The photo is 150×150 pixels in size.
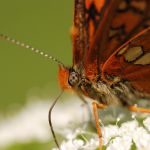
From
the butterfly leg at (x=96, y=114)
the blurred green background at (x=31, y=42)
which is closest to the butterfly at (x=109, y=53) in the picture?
the butterfly leg at (x=96, y=114)

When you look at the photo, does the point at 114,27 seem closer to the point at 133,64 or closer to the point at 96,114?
the point at 133,64

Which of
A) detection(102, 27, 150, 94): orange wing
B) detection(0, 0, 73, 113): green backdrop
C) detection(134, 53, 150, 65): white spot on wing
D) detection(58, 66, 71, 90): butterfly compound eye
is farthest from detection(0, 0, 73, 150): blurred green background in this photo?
detection(134, 53, 150, 65): white spot on wing

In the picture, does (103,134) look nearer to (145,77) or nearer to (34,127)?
(145,77)

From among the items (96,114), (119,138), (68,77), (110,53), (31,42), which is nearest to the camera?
(119,138)

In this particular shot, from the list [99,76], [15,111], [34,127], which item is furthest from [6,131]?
[99,76]

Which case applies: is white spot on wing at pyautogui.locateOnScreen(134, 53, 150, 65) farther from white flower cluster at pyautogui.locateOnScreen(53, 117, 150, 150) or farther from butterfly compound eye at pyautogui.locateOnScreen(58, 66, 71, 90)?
butterfly compound eye at pyautogui.locateOnScreen(58, 66, 71, 90)

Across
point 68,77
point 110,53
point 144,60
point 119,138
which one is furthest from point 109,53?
point 119,138
